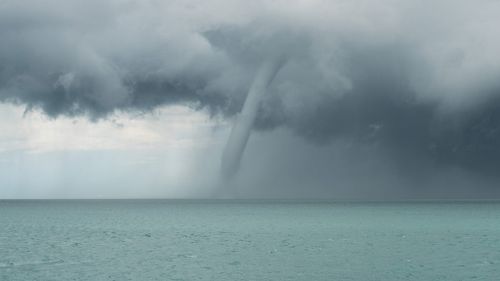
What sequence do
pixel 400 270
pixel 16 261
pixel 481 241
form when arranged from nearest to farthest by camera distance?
pixel 400 270, pixel 16 261, pixel 481 241

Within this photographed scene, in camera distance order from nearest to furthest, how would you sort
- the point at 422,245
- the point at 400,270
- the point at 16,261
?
the point at 400,270 → the point at 16,261 → the point at 422,245

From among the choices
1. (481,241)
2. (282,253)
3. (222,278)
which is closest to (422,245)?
(481,241)

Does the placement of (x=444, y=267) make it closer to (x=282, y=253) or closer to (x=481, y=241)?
(x=282, y=253)

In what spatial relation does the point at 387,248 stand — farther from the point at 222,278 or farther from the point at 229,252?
the point at 222,278

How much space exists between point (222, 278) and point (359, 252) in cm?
3035

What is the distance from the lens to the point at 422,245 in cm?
9944

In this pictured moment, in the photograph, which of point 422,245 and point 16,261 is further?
point 422,245

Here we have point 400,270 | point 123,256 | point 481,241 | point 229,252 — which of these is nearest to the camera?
point 400,270

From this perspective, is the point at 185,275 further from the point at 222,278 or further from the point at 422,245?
the point at 422,245

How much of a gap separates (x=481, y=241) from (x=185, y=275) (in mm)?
65562

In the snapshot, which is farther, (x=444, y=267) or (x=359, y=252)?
(x=359, y=252)

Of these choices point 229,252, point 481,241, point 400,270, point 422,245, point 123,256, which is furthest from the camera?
point 481,241

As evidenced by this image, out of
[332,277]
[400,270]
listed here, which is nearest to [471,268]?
[400,270]

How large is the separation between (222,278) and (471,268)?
28.4 meters
